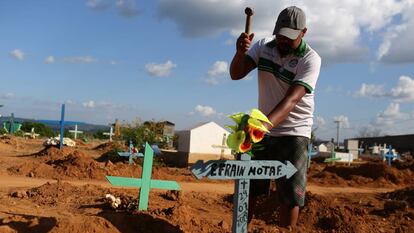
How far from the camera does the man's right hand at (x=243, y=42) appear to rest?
362 centimetres

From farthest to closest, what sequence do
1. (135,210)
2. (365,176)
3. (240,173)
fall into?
(365,176) → (135,210) → (240,173)

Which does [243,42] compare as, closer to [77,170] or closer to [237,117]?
[237,117]

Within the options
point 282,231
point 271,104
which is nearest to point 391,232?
point 282,231

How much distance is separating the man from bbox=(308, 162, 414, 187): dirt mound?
11754mm

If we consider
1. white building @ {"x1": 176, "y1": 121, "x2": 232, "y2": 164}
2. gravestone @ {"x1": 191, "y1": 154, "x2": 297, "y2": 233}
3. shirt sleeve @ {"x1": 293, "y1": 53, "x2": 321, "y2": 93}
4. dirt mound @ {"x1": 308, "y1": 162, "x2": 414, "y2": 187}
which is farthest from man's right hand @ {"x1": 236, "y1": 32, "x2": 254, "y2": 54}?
white building @ {"x1": 176, "y1": 121, "x2": 232, "y2": 164}

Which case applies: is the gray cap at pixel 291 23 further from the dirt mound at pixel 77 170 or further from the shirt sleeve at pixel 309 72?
→ the dirt mound at pixel 77 170

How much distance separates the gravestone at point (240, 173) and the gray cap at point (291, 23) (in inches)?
35.0

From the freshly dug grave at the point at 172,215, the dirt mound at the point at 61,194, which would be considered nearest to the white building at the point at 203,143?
the freshly dug grave at the point at 172,215

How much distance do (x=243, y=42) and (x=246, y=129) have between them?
91 centimetres

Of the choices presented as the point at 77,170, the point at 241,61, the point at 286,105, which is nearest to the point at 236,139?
the point at 286,105

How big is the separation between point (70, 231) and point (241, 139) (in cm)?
173

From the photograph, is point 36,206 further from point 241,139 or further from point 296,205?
point 241,139

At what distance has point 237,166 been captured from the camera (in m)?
3.15

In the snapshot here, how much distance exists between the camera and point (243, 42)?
364cm
